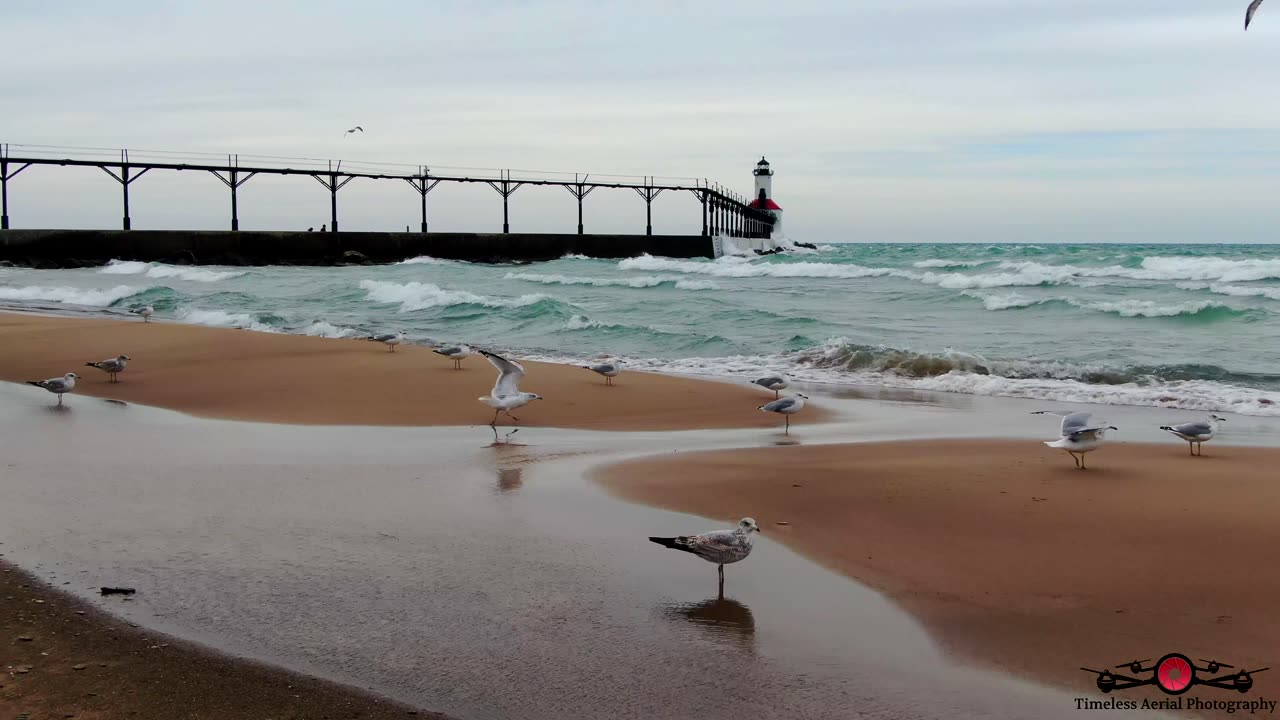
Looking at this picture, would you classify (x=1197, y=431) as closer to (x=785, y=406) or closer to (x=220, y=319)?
(x=785, y=406)

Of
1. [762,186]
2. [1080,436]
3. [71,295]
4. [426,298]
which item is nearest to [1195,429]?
[1080,436]

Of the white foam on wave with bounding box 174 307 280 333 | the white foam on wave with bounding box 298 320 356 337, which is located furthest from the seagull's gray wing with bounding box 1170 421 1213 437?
the white foam on wave with bounding box 174 307 280 333

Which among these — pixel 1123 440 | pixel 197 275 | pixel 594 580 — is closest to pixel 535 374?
pixel 1123 440

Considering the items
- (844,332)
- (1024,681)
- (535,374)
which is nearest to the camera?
(1024,681)

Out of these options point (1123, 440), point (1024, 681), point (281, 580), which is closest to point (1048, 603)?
point (1024, 681)

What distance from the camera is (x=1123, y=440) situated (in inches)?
305

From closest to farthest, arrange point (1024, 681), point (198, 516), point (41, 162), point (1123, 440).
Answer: point (1024, 681) < point (198, 516) < point (1123, 440) < point (41, 162)

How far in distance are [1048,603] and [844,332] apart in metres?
12.8

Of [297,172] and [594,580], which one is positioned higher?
[297,172]

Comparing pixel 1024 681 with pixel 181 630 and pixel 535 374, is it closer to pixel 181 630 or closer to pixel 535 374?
pixel 181 630

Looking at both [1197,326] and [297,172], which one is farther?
[297,172]

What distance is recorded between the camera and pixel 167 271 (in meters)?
33.9

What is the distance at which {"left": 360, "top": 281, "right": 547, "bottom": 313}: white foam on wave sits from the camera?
2116cm

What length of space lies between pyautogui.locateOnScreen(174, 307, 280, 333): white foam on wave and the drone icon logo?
15659 millimetres
